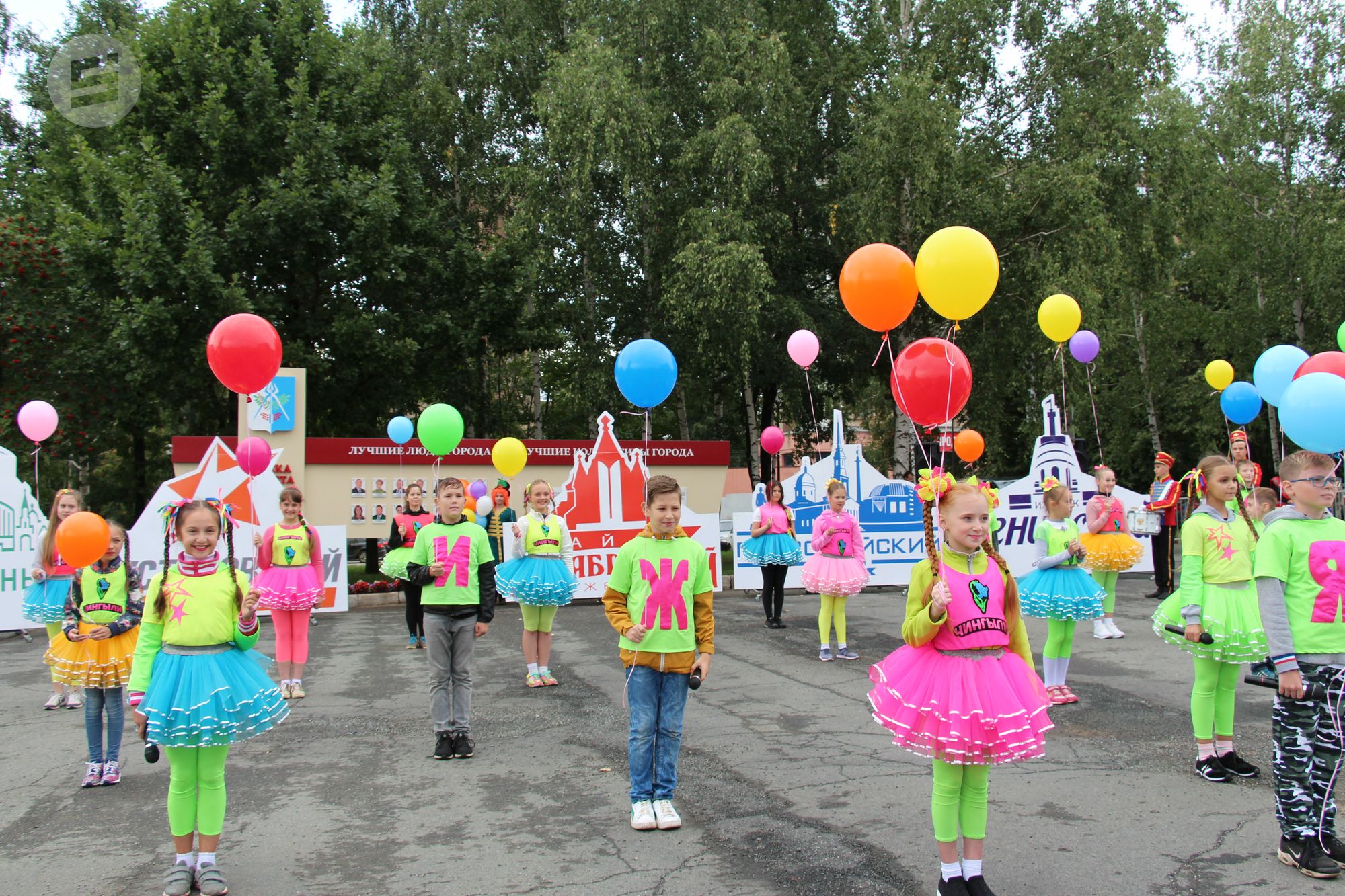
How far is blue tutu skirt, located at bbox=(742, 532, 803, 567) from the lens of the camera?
12133 millimetres

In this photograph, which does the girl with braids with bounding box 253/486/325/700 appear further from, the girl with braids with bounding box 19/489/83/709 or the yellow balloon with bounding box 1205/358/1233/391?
the yellow balloon with bounding box 1205/358/1233/391

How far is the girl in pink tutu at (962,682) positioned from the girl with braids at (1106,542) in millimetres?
5724

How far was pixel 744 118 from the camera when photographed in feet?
77.0

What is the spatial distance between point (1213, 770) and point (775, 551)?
677 centimetres

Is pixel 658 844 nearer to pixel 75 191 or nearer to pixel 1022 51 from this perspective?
pixel 75 191

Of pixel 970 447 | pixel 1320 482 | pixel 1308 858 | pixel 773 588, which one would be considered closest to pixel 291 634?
pixel 773 588

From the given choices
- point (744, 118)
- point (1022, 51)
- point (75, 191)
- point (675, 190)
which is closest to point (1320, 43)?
point (1022, 51)

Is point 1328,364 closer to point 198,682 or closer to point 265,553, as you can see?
point 198,682

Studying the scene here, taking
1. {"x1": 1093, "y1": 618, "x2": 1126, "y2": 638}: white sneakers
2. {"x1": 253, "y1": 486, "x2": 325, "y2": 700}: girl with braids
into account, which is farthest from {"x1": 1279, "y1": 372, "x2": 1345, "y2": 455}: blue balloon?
{"x1": 253, "y1": 486, "x2": 325, "y2": 700}: girl with braids

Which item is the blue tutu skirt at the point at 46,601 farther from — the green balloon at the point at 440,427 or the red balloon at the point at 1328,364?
the red balloon at the point at 1328,364

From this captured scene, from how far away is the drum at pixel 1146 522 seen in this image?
14641mm

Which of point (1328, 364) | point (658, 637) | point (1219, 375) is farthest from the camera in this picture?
point (1219, 375)

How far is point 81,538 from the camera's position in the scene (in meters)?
5.33

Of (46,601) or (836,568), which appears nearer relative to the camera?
(46,601)
